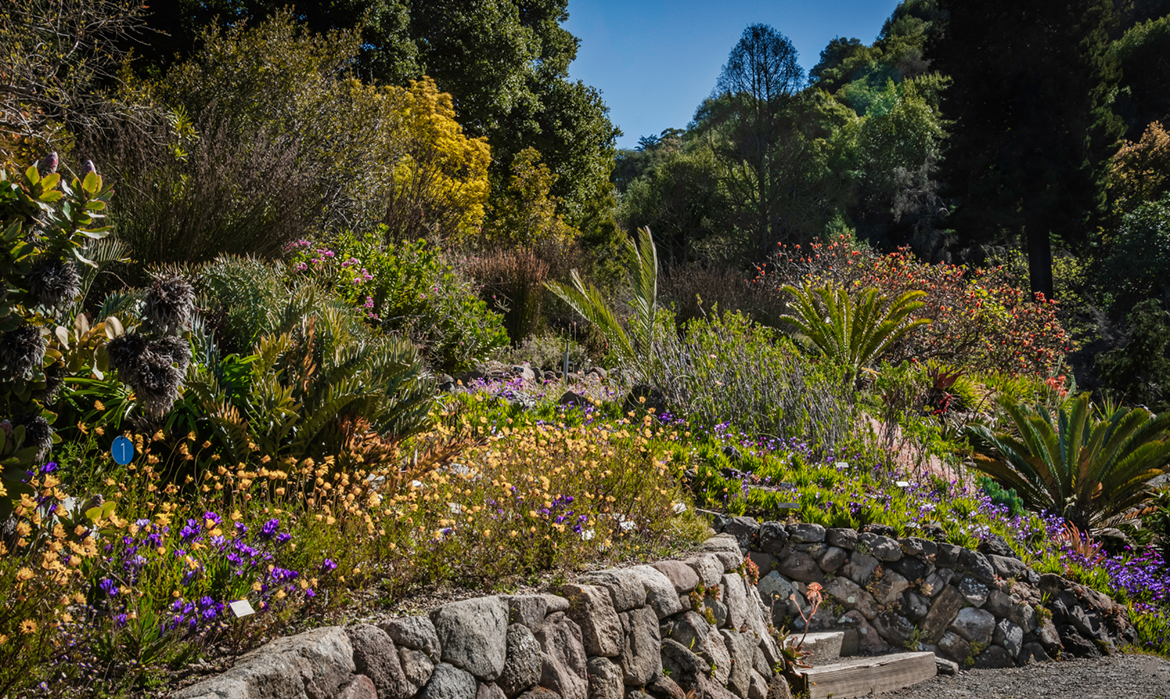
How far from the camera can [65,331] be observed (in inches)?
101

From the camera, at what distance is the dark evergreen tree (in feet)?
62.6

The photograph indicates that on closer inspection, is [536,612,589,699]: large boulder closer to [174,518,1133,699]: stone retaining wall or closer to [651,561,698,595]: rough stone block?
[174,518,1133,699]: stone retaining wall

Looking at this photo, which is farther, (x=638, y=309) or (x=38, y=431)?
(x=638, y=309)

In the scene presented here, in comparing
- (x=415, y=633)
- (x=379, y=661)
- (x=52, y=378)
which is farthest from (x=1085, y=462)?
(x=52, y=378)

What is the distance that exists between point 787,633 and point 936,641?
1150mm

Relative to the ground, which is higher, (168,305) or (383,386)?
(168,305)

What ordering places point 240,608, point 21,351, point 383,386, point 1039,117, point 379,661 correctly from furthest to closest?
1. point 1039,117
2. point 383,386
3. point 379,661
4. point 21,351
5. point 240,608

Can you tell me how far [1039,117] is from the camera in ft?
63.9

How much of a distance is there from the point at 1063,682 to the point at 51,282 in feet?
17.8

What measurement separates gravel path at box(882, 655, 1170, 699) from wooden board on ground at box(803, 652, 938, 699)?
6 centimetres

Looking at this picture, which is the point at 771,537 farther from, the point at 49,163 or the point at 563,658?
the point at 49,163

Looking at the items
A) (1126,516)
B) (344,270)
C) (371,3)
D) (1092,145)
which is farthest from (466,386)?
(1092,145)

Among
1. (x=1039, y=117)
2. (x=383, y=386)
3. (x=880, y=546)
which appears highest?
(x=1039, y=117)

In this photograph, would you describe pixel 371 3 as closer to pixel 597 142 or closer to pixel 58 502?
pixel 597 142
